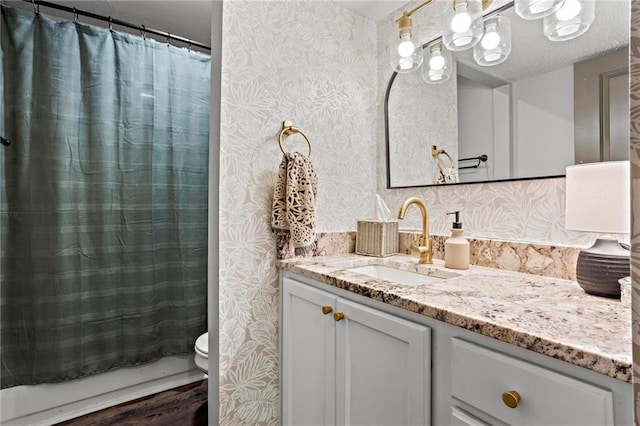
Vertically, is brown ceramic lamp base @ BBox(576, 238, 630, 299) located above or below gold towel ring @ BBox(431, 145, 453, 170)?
below

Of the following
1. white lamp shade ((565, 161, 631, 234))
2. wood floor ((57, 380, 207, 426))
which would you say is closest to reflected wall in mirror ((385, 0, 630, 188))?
white lamp shade ((565, 161, 631, 234))

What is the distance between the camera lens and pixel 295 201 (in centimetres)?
135

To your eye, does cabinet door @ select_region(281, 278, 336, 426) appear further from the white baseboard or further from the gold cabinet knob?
the white baseboard

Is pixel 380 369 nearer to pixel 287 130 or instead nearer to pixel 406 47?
pixel 287 130

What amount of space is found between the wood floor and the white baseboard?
1.7 inches

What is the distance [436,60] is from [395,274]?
3.16 feet

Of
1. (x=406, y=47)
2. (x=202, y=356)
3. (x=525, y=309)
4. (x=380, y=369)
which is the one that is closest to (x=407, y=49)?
(x=406, y=47)

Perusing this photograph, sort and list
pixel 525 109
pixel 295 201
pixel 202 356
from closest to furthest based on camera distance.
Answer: pixel 525 109 → pixel 295 201 → pixel 202 356

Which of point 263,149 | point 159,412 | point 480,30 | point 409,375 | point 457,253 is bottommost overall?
point 159,412

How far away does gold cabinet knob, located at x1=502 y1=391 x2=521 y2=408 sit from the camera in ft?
2.07

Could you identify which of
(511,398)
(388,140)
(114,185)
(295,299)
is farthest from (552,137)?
(114,185)

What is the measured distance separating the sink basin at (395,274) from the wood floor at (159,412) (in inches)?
45.5

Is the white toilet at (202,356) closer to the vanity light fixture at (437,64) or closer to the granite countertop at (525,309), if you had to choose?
the granite countertop at (525,309)

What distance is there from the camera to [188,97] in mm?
1997
